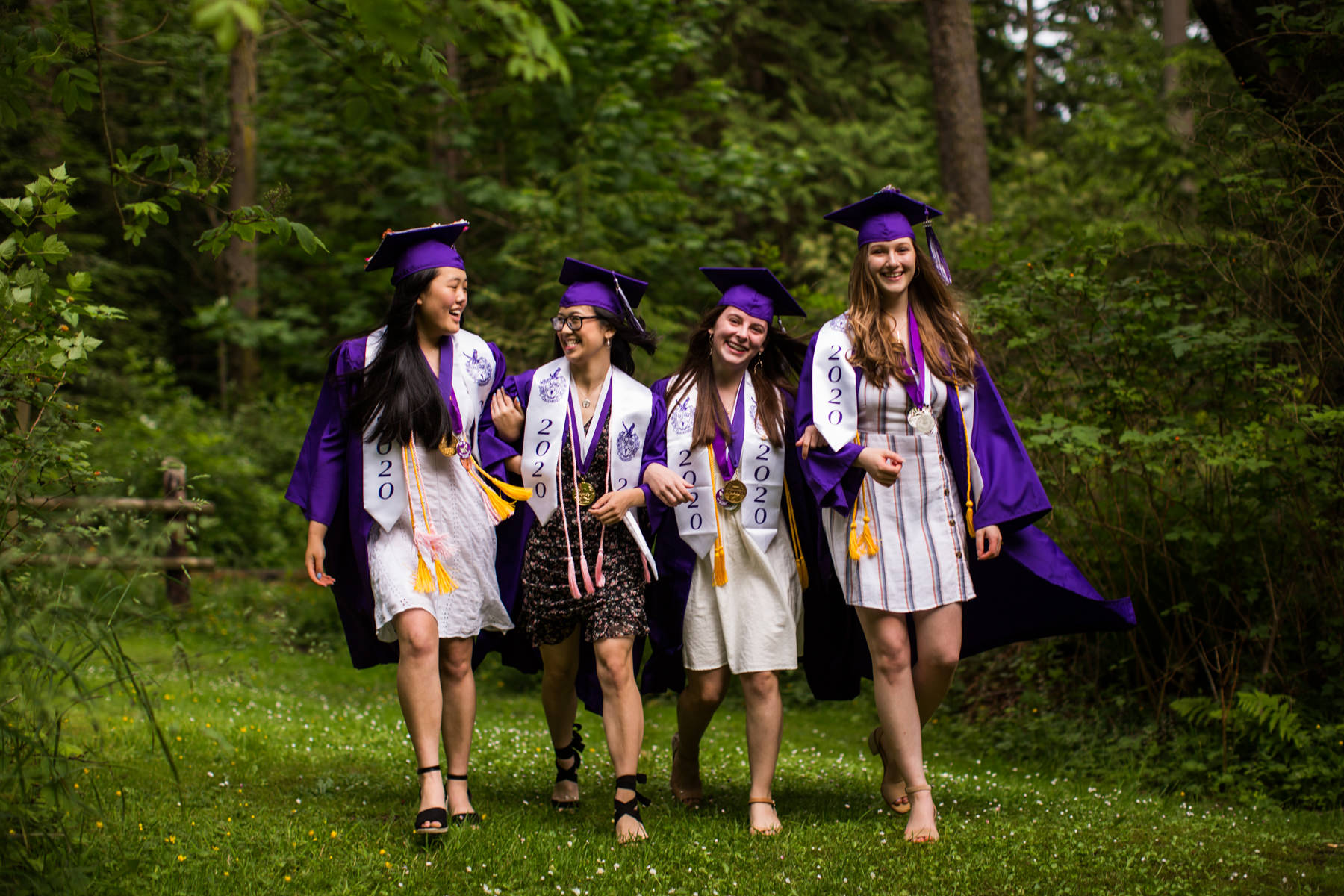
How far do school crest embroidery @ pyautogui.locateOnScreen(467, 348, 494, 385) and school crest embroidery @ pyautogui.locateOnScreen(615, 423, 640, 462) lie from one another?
61cm

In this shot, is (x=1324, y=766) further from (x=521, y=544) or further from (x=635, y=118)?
(x=635, y=118)

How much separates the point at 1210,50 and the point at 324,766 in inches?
449

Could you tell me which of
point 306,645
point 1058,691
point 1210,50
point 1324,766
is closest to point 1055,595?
point 1324,766

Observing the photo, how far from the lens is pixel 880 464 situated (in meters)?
4.36

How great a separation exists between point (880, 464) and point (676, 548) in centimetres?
98

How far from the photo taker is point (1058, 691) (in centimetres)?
717

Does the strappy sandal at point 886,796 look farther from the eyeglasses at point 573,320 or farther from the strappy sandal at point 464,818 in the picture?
the eyeglasses at point 573,320

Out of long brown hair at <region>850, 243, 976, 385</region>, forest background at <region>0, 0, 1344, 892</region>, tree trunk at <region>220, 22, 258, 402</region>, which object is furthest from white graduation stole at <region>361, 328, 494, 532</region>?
tree trunk at <region>220, 22, 258, 402</region>

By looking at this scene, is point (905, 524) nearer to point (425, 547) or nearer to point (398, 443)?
point (425, 547)

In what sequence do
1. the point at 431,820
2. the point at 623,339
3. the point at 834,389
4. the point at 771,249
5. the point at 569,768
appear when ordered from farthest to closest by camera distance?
the point at 771,249 < the point at 569,768 < the point at 623,339 < the point at 834,389 < the point at 431,820

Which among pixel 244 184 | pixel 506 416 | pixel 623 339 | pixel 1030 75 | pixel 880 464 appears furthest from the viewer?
pixel 1030 75

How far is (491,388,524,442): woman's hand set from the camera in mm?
4801

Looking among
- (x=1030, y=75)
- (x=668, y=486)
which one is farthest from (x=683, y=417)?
(x=1030, y=75)

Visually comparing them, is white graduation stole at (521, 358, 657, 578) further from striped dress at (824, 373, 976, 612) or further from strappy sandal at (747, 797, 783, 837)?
strappy sandal at (747, 797, 783, 837)
